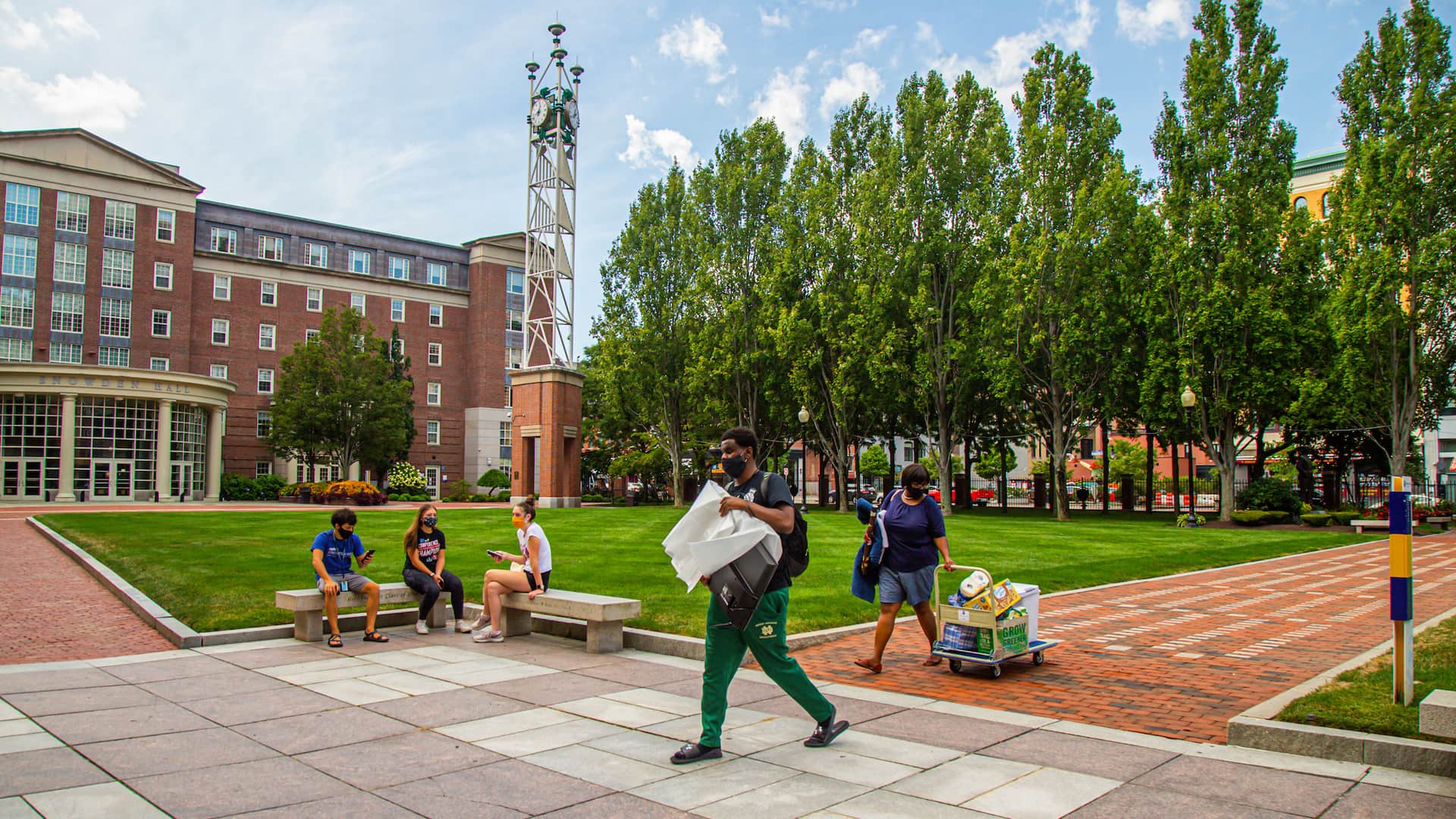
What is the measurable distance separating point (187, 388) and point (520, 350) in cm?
2526

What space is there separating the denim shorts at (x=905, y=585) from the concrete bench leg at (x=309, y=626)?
5.93 metres

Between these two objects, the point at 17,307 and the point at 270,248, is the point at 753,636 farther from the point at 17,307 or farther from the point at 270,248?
the point at 270,248

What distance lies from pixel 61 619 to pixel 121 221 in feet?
177

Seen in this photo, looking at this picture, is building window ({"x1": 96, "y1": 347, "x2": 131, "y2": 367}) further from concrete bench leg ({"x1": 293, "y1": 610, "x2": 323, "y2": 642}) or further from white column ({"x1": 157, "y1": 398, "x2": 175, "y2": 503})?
concrete bench leg ({"x1": 293, "y1": 610, "x2": 323, "y2": 642})

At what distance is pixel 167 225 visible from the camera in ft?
185

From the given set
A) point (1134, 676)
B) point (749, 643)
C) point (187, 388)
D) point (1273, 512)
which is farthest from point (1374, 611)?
point (187, 388)

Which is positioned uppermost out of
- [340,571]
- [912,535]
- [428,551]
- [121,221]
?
[121,221]

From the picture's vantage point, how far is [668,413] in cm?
4700

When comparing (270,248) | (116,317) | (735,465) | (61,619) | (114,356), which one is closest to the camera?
(735,465)

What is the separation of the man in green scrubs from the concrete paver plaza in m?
0.18

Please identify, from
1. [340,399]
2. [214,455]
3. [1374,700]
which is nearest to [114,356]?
[214,455]

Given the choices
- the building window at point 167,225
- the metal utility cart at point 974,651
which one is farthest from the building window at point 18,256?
the metal utility cart at point 974,651

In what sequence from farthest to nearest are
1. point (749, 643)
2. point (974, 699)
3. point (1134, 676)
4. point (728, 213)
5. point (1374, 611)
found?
1. point (728, 213)
2. point (1374, 611)
3. point (1134, 676)
4. point (974, 699)
5. point (749, 643)

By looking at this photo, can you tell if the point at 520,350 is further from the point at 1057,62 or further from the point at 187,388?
the point at 1057,62
